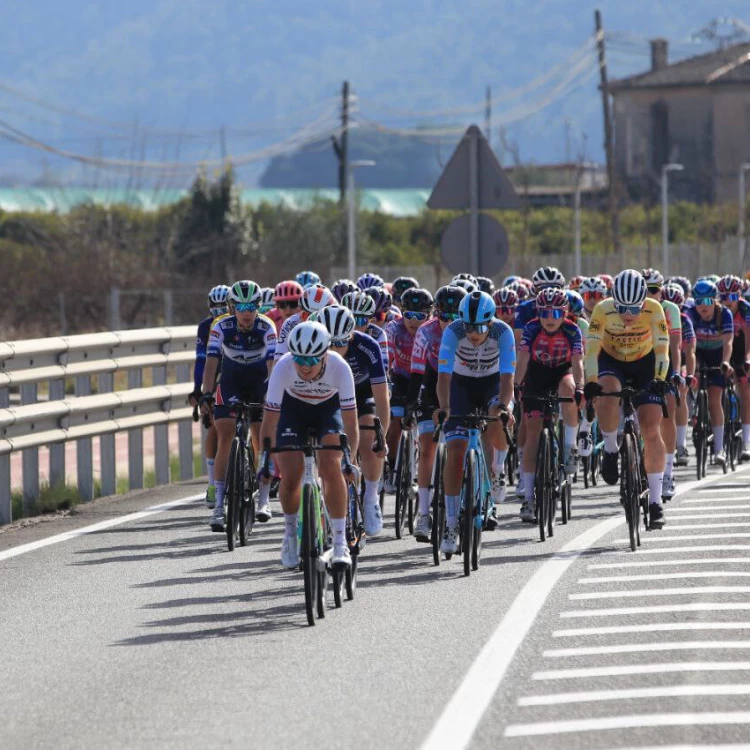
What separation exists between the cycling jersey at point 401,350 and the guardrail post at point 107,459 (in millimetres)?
2570

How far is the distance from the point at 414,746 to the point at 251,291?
670cm

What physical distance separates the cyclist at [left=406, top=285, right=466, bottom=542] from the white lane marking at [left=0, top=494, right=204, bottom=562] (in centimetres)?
233

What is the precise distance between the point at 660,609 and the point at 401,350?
190 inches

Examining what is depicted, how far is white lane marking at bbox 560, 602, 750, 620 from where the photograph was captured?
9.45 meters

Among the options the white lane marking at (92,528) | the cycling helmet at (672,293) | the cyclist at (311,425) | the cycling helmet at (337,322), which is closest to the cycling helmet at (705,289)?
the cycling helmet at (672,293)

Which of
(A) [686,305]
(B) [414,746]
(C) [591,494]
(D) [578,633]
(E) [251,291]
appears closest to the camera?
(B) [414,746]

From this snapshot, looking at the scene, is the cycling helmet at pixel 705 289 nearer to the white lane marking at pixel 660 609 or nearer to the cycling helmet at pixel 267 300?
the cycling helmet at pixel 267 300

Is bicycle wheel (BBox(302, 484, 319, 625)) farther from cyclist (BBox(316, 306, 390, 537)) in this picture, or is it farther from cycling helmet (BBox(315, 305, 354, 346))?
cycling helmet (BBox(315, 305, 354, 346))

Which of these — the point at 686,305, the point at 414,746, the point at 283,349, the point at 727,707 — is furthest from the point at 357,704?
the point at 686,305

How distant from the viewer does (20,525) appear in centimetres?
1352

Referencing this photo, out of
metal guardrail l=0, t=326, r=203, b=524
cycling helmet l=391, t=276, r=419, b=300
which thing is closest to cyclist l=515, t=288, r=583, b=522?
cycling helmet l=391, t=276, r=419, b=300

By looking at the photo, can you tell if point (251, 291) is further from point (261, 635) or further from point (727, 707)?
point (727, 707)

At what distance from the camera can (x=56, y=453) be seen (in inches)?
569

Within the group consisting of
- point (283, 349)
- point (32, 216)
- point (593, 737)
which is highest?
point (32, 216)
